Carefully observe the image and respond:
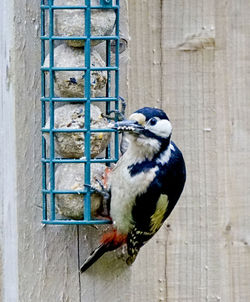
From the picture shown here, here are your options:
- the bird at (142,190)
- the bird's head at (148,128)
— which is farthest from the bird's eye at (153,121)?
the bird at (142,190)

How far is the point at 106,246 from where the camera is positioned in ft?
10.1

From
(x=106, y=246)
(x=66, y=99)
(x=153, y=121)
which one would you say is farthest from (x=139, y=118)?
(x=106, y=246)

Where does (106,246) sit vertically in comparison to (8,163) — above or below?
below

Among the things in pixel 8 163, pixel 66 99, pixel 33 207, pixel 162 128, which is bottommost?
pixel 33 207

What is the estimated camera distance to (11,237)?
303 centimetres

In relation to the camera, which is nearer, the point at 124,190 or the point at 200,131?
the point at 124,190

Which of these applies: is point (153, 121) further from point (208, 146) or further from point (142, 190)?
point (208, 146)

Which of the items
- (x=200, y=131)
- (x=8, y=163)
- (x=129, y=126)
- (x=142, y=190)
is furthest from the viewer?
(x=200, y=131)

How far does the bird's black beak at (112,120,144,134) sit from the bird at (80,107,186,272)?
13 centimetres

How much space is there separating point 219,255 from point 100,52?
102 cm

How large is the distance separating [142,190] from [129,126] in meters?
0.35

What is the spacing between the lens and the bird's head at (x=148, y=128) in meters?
2.92

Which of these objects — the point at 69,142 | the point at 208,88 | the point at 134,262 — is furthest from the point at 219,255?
the point at 69,142

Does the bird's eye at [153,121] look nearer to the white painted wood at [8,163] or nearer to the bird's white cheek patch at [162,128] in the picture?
the bird's white cheek patch at [162,128]
